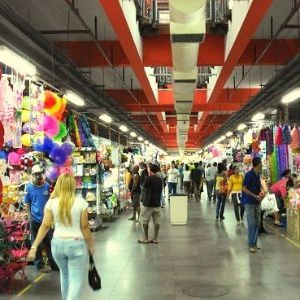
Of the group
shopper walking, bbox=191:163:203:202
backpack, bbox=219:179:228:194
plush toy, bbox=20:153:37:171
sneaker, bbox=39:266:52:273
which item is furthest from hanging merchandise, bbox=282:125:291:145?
shopper walking, bbox=191:163:203:202

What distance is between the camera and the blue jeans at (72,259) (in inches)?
188

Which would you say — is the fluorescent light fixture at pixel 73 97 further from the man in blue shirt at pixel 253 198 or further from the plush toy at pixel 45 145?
the man in blue shirt at pixel 253 198

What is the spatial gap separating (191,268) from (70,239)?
3540 mm

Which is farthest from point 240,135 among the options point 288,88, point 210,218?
point 288,88

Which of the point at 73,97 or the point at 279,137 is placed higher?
the point at 73,97

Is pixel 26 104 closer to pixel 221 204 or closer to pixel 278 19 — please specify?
pixel 278 19

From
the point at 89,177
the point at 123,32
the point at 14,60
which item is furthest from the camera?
the point at 89,177

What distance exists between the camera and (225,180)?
46.4 feet

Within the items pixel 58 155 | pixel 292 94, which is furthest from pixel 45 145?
pixel 292 94

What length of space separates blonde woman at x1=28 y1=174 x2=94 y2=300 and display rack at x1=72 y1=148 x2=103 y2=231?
752 cm

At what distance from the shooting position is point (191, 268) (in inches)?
309

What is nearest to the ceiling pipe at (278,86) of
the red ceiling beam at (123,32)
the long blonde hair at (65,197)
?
the red ceiling beam at (123,32)

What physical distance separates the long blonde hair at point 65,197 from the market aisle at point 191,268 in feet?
6.03

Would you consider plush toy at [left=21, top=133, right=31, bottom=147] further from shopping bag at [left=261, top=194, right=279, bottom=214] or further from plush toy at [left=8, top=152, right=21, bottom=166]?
shopping bag at [left=261, top=194, right=279, bottom=214]
